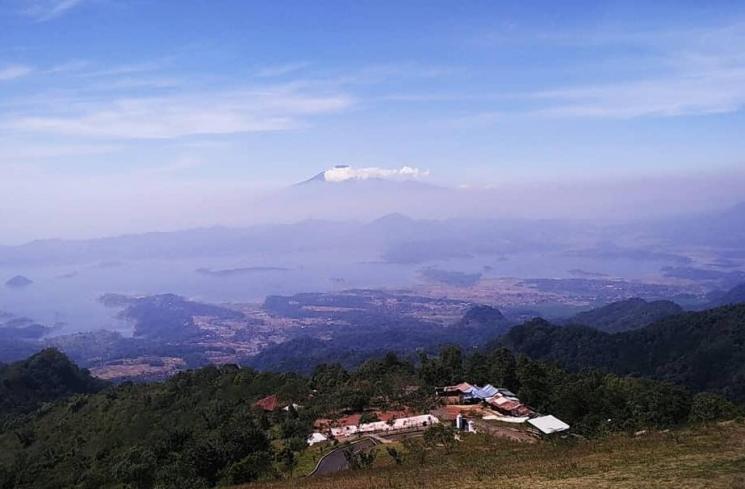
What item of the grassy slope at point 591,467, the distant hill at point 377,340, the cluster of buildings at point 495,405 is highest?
the grassy slope at point 591,467

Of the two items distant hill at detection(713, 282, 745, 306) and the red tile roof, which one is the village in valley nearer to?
the red tile roof

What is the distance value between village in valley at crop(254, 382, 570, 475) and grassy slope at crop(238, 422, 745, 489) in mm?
3331

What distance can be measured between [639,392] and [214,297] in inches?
5776

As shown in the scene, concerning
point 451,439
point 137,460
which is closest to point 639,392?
point 451,439

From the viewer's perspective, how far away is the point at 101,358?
93.2m

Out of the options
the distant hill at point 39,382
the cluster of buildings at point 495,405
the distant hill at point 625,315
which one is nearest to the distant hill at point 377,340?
the distant hill at point 625,315

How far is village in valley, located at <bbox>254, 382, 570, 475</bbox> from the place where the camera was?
18.9 m

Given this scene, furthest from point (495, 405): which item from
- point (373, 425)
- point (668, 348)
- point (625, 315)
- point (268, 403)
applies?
point (625, 315)

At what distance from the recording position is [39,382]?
4853cm

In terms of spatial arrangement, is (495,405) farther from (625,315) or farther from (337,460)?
(625,315)

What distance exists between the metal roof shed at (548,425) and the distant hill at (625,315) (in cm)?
6267

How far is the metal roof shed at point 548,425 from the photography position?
19.7m

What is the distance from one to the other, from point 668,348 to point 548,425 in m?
38.4

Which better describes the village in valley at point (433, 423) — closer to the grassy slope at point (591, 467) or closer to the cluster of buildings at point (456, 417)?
the cluster of buildings at point (456, 417)
